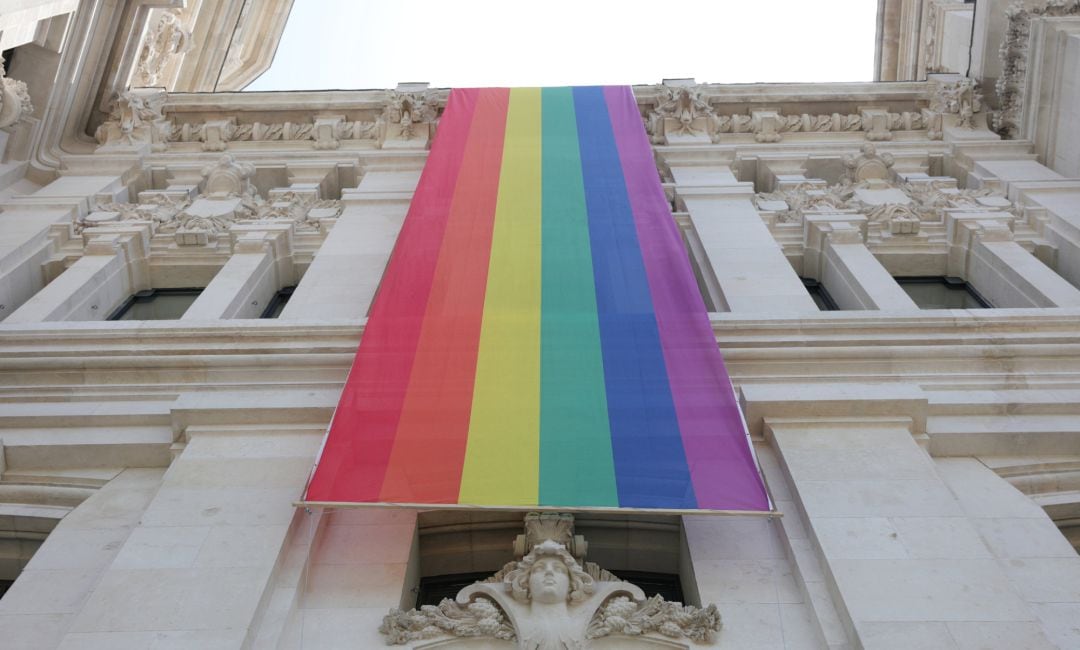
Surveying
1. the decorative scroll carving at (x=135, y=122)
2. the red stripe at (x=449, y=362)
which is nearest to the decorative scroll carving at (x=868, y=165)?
the red stripe at (x=449, y=362)

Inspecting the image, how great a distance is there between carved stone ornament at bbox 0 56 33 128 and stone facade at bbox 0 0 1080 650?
A: 59mm

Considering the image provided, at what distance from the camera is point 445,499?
10484 mm

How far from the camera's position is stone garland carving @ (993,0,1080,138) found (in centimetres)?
2162

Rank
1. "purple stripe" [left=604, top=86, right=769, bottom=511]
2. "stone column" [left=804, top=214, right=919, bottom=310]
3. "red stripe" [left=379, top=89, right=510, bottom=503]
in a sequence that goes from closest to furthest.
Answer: "purple stripe" [left=604, top=86, right=769, bottom=511] → "red stripe" [left=379, top=89, right=510, bottom=503] → "stone column" [left=804, top=214, right=919, bottom=310]

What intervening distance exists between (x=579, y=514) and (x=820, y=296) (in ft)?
27.7

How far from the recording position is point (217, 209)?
20.5 meters

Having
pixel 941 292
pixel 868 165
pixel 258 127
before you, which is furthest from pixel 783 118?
pixel 258 127

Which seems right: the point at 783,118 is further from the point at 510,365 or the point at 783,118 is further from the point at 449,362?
the point at 449,362

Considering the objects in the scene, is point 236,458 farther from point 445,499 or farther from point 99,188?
point 99,188

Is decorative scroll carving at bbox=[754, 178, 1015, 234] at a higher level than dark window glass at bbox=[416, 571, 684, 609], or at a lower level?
higher

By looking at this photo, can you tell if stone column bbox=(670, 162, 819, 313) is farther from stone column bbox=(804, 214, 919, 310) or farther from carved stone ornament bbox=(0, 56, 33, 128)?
carved stone ornament bbox=(0, 56, 33, 128)

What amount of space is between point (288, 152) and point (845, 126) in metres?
11.7

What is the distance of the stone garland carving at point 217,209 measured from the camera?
19.6 meters

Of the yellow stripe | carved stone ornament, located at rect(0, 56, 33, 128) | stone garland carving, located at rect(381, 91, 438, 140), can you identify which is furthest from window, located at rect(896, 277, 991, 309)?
carved stone ornament, located at rect(0, 56, 33, 128)
